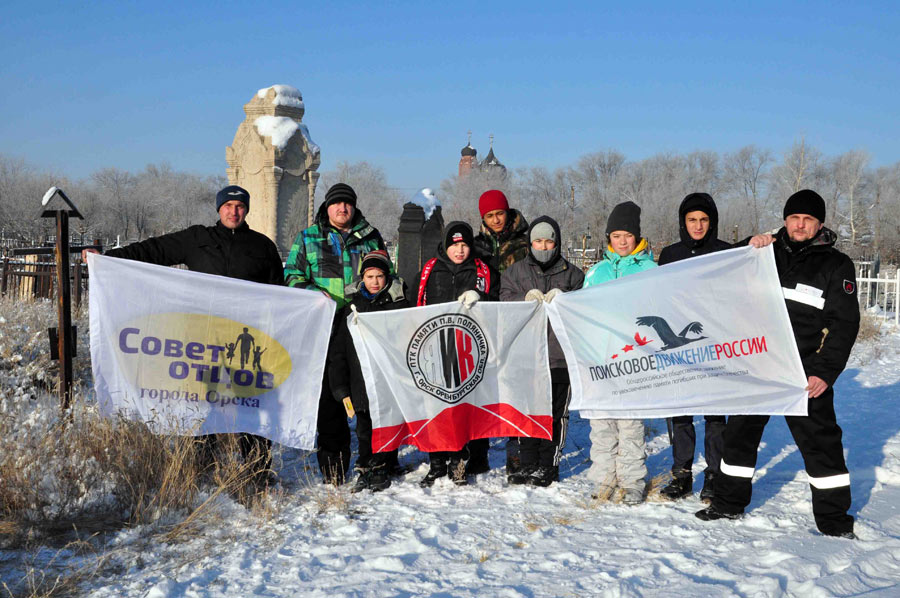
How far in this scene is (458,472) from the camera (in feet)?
17.7

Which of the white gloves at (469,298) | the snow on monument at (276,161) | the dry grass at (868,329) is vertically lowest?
the dry grass at (868,329)

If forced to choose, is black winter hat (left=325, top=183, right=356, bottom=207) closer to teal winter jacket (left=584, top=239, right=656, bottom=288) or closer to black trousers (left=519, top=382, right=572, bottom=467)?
teal winter jacket (left=584, top=239, right=656, bottom=288)

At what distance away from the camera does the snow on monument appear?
60.7 ft

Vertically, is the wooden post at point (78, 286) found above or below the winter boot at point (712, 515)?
above

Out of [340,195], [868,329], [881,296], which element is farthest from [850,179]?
[340,195]

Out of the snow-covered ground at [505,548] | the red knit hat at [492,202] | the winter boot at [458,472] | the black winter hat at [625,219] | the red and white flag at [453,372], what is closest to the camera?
the snow-covered ground at [505,548]

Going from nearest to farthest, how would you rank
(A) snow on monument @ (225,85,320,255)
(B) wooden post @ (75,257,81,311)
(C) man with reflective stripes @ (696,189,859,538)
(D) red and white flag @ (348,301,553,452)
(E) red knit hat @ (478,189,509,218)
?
(C) man with reflective stripes @ (696,189,859,538) < (D) red and white flag @ (348,301,553,452) < (E) red knit hat @ (478,189,509,218) < (B) wooden post @ (75,257,81,311) < (A) snow on monument @ (225,85,320,255)

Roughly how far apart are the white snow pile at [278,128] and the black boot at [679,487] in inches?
608

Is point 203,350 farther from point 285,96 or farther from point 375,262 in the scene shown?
point 285,96

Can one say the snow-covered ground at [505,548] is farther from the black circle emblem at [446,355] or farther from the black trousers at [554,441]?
the black circle emblem at [446,355]

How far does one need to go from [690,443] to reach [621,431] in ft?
1.93

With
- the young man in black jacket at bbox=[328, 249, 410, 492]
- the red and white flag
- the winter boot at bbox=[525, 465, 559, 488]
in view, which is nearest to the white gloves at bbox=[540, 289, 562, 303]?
the red and white flag

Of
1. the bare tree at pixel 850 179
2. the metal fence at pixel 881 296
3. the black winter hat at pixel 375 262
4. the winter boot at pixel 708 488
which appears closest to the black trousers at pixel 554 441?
the winter boot at pixel 708 488

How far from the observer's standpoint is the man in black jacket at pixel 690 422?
522 centimetres
